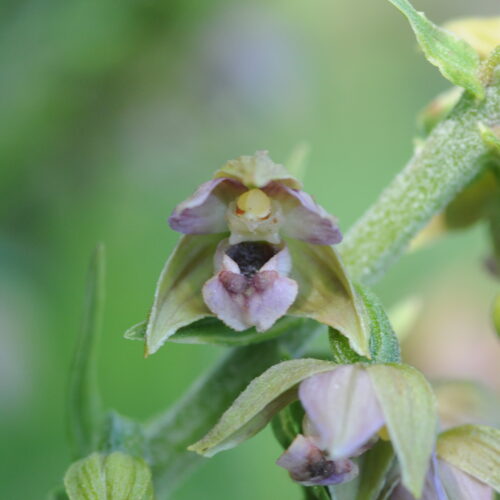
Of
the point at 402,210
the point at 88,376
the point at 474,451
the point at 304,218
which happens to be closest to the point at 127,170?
the point at 88,376

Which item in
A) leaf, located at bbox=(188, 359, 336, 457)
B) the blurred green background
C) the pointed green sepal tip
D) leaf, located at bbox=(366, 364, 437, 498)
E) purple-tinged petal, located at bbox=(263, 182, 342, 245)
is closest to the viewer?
leaf, located at bbox=(366, 364, 437, 498)

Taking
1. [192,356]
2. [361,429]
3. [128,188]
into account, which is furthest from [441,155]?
[128,188]

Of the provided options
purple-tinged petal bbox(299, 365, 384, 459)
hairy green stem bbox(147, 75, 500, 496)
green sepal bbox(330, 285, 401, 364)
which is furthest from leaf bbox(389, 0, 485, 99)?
purple-tinged petal bbox(299, 365, 384, 459)

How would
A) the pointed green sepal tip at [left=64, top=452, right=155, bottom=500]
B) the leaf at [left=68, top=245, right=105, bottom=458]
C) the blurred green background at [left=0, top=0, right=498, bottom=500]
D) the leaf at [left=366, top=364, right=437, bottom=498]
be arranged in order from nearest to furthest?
1. the leaf at [left=366, top=364, right=437, bottom=498]
2. the pointed green sepal tip at [left=64, top=452, right=155, bottom=500]
3. the leaf at [left=68, top=245, right=105, bottom=458]
4. the blurred green background at [left=0, top=0, right=498, bottom=500]

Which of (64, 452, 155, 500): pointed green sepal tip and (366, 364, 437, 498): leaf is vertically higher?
(366, 364, 437, 498): leaf

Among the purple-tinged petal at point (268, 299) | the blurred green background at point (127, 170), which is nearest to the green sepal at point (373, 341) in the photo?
the purple-tinged petal at point (268, 299)

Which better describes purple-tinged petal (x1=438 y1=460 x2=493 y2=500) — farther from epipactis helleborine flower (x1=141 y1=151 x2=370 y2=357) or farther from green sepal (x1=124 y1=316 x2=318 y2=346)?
green sepal (x1=124 y1=316 x2=318 y2=346)
